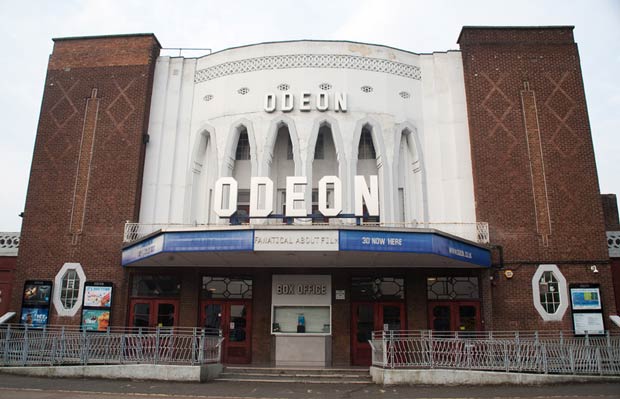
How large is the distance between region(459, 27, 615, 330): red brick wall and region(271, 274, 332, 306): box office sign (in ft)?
20.0

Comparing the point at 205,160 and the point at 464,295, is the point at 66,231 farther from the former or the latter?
the point at 464,295

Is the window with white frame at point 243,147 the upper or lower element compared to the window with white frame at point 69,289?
upper

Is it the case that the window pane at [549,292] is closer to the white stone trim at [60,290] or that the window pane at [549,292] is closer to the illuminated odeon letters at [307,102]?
the illuminated odeon letters at [307,102]

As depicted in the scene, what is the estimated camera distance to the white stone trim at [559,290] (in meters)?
18.7

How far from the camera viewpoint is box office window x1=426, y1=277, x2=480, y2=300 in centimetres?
1956

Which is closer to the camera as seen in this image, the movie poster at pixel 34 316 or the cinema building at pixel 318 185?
the cinema building at pixel 318 185

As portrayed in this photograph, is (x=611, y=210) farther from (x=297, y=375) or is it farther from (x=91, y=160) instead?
(x=91, y=160)

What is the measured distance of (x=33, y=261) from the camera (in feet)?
67.5

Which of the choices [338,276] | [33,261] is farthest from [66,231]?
[338,276]

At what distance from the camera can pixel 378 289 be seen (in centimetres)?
1986

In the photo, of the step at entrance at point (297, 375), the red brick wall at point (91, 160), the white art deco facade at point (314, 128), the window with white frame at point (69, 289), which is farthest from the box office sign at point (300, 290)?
the window with white frame at point (69, 289)

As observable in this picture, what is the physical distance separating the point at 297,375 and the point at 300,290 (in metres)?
4.31

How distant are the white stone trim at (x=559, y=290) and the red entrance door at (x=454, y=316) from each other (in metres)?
2.03

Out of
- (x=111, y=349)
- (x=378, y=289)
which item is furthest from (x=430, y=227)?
(x=111, y=349)
